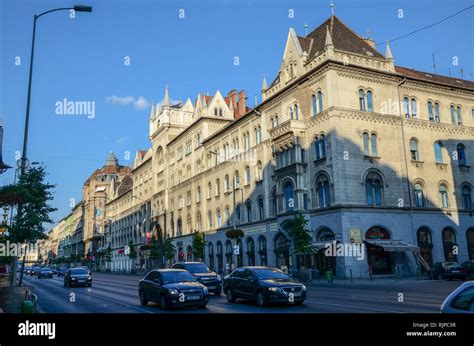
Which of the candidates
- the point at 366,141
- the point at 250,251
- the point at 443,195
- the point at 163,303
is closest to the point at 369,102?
the point at 366,141

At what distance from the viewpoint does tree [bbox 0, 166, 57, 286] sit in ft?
48.4

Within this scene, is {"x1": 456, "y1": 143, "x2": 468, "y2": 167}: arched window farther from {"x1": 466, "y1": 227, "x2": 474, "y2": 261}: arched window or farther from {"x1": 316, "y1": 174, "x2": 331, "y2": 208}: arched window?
{"x1": 316, "y1": 174, "x2": 331, "y2": 208}: arched window

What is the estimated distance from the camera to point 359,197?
35.8m

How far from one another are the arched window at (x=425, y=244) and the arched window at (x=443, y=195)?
3694mm

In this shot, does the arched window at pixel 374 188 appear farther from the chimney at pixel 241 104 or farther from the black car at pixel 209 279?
the chimney at pixel 241 104

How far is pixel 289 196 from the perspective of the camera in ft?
133

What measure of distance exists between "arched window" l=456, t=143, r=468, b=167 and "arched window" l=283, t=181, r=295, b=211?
55.9ft

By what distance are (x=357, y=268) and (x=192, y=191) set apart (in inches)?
1350

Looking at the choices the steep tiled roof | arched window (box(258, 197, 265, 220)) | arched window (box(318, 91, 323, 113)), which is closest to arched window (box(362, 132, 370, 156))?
arched window (box(318, 91, 323, 113))

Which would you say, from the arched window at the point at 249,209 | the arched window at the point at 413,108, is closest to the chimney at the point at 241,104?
the arched window at the point at 249,209

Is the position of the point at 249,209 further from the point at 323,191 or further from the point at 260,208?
the point at 323,191

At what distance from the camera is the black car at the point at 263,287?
15277 millimetres

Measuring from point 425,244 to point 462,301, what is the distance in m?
36.1
